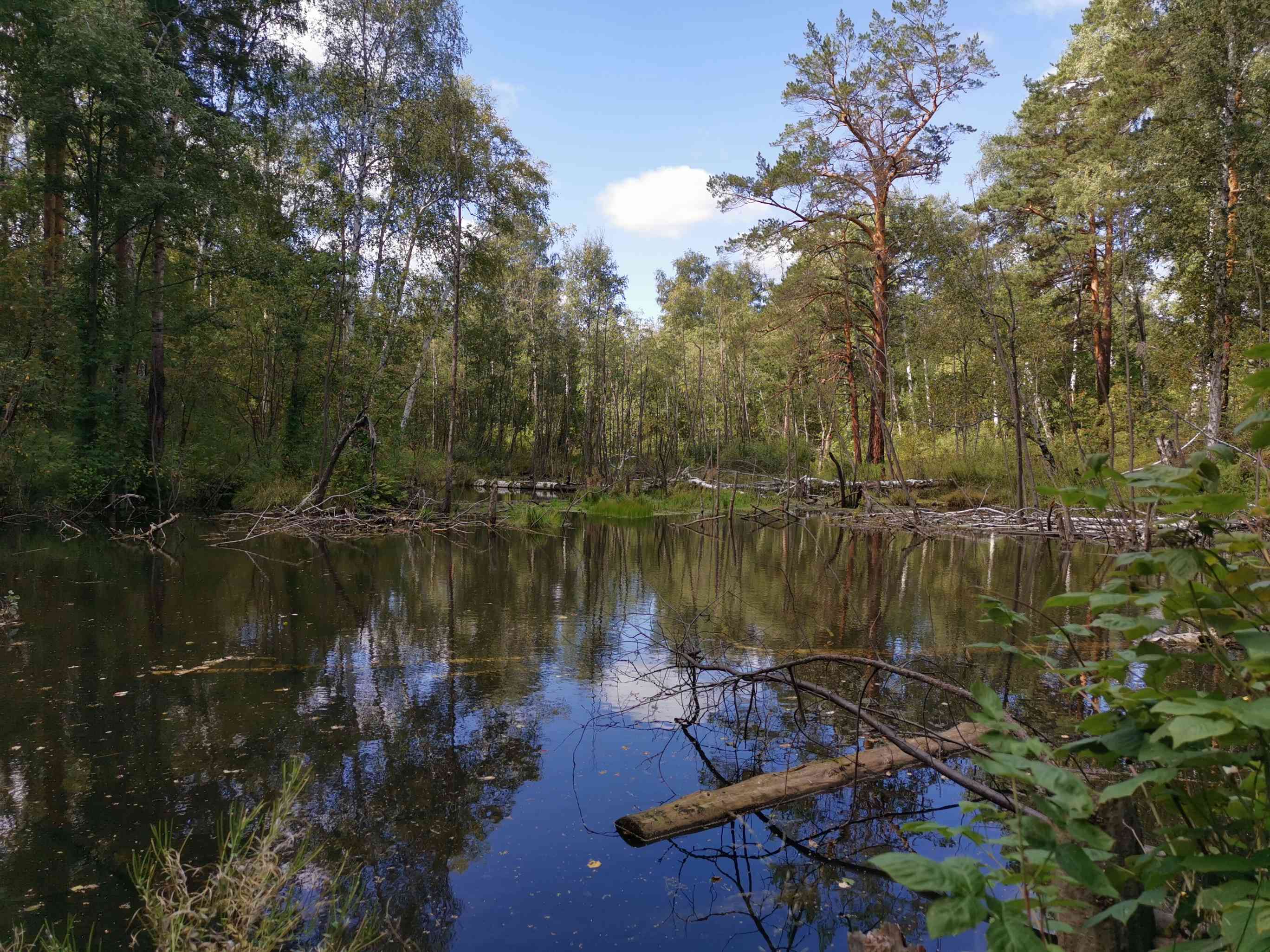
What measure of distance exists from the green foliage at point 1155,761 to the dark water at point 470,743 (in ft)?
4.48

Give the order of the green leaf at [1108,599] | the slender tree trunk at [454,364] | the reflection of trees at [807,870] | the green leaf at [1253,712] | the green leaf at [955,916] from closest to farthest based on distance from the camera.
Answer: the green leaf at [1253,712] → the green leaf at [955,916] → the green leaf at [1108,599] → the reflection of trees at [807,870] → the slender tree trunk at [454,364]

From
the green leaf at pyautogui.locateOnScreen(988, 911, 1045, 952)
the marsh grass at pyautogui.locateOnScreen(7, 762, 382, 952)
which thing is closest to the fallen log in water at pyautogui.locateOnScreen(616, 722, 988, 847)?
the marsh grass at pyautogui.locateOnScreen(7, 762, 382, 952)

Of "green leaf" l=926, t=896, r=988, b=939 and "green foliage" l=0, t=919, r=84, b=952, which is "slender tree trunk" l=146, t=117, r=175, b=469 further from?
"green leaf" l=926, t=896, r=988, b=939

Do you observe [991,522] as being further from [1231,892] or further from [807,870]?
[1231,892]

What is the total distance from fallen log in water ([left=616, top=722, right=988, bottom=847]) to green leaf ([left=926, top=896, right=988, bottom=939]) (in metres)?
1.96

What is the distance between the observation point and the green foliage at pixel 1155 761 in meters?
1.20

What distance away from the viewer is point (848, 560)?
1209 cm

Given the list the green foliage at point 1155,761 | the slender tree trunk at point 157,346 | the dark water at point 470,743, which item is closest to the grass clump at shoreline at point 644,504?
the slender tree trunk at point 157,346

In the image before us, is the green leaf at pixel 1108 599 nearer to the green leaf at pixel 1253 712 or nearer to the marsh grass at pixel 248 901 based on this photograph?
the green leaf at pixel 1253 712

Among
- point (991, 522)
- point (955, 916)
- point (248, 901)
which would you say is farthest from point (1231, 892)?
point (991, 522)

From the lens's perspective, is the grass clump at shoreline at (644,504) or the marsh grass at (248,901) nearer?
the marsh grass at (248,901)

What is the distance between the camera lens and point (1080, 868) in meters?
1.28

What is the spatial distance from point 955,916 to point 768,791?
7.95 ft

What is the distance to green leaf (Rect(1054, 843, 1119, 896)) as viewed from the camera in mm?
1270
